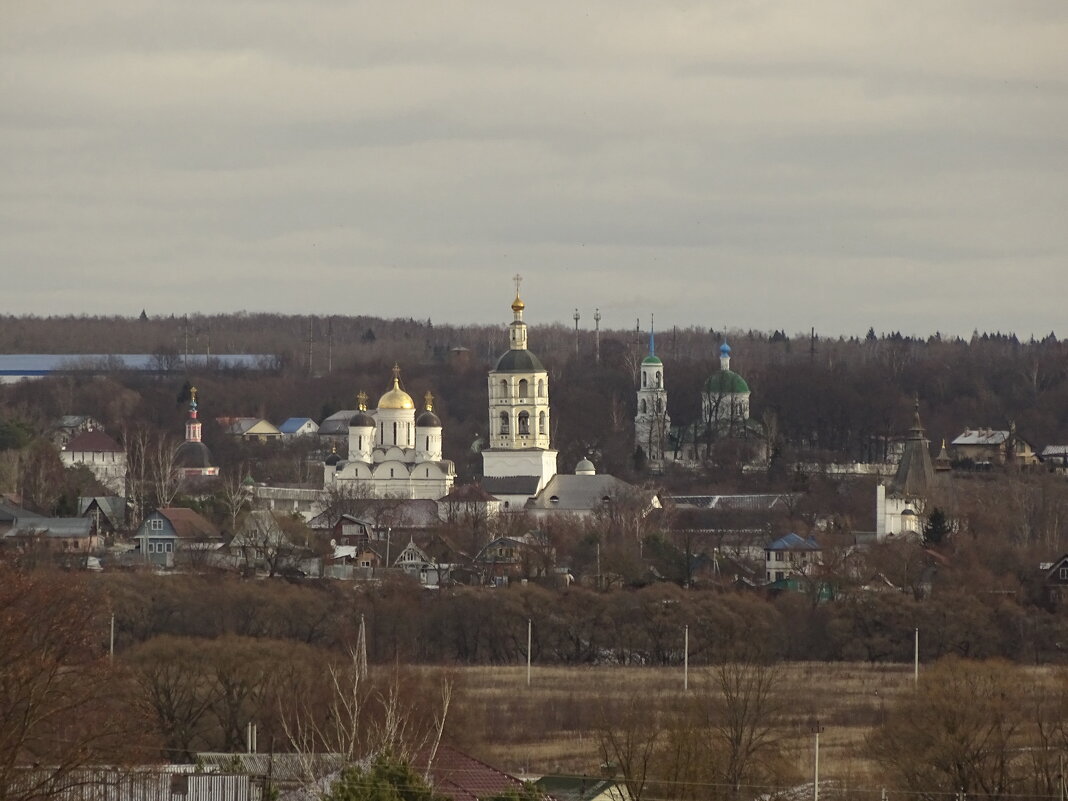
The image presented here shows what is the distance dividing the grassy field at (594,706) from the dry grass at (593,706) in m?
0.01

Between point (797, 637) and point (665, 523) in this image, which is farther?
point (665, 523)

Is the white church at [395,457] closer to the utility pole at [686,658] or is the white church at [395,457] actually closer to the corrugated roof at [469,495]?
the corrugated roof at [469,495]

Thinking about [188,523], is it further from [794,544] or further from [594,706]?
[594,706]

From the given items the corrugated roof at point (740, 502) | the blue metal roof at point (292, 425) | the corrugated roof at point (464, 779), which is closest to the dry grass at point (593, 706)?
the corrugated roof at point (464, 779)

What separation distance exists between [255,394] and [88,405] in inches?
403

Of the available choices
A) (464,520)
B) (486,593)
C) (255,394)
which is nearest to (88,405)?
(255,394)

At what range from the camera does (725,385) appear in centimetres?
9538

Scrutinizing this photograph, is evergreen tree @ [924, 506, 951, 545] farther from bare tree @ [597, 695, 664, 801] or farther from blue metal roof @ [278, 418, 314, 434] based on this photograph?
blue metal roof @ [278, 418, 314, 434]

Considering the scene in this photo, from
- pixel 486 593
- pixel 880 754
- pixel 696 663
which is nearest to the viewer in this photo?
pixel 880 754

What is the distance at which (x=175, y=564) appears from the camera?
2335 inches

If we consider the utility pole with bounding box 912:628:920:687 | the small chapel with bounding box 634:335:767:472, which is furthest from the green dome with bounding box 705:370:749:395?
the utility pole with bounding box 912:628:920:687

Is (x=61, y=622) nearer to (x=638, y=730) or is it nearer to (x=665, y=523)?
(x=638, y=730)

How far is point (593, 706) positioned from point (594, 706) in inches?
2.5

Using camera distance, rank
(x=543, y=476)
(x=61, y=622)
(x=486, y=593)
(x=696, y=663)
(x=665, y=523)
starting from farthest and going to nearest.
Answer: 1. (x=543, y=476)
2. (x=665, y=523)
3. (x=486, y=593)
4. (x=696, y=663)
5. (x=61, y=622)
